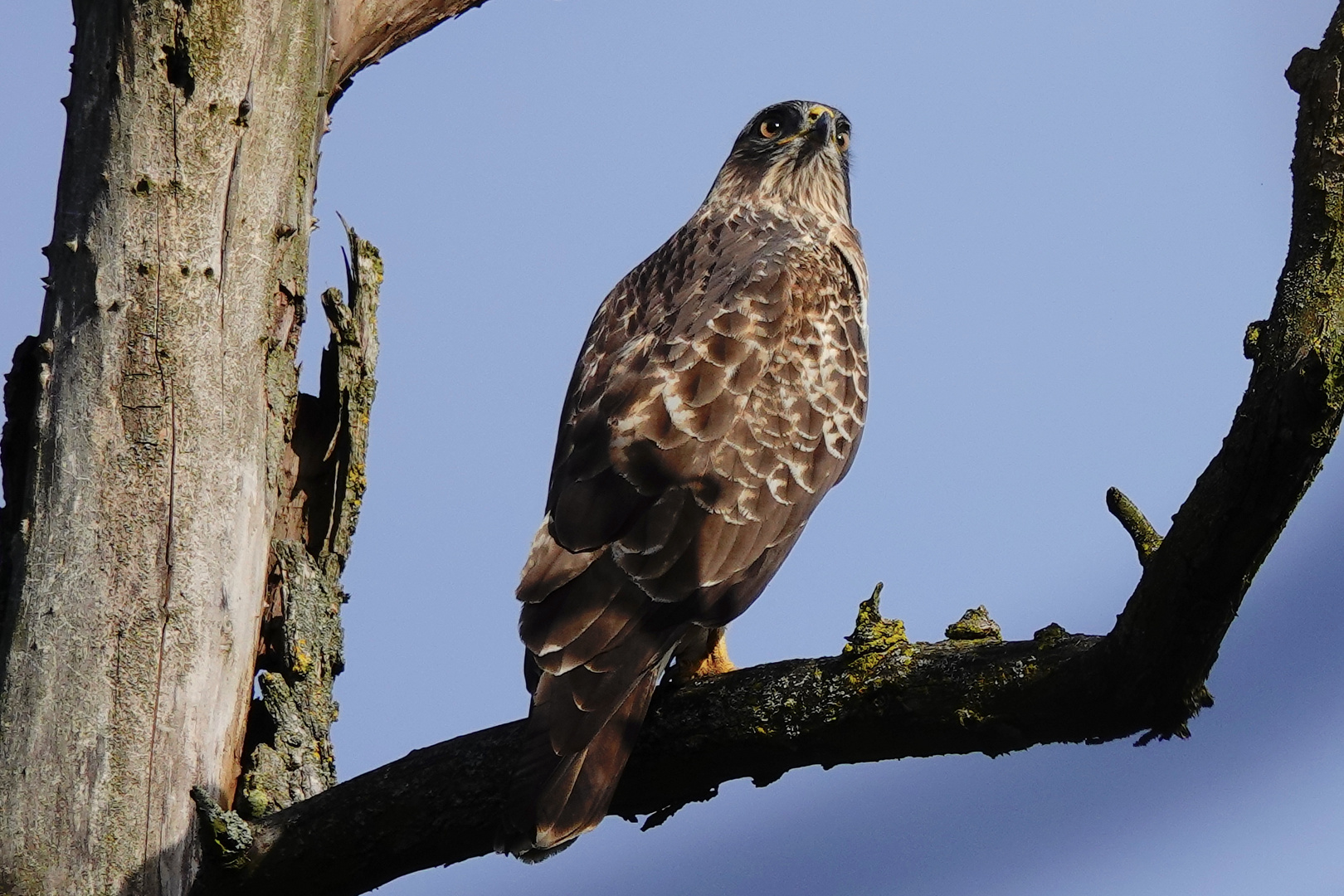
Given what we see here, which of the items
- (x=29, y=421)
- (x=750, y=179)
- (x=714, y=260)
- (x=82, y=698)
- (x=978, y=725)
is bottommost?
(x=978, y=725)

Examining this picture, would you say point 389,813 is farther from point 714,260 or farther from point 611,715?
point 714,260

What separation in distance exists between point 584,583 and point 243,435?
119cm

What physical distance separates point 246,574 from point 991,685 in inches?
93.0

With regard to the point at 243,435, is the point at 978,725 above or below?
below

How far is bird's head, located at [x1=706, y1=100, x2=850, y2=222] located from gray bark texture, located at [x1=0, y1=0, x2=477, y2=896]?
276 cm

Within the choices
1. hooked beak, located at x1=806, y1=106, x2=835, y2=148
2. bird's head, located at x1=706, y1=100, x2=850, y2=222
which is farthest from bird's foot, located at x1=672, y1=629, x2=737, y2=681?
hooked beak, located at x1=806, y1=106, x2=835, y2=148

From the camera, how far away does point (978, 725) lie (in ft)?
11.8

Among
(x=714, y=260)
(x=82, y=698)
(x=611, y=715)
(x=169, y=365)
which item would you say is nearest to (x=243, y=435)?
(x=169, y=365)

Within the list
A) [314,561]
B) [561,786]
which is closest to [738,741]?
[561,786]

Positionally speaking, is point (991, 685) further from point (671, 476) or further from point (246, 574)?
point (246, 574)

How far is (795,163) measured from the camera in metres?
7.45

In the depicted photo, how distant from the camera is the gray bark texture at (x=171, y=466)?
4.18 meters

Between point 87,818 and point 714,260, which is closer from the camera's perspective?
point 87,818

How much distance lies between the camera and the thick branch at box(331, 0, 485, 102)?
5.47m
